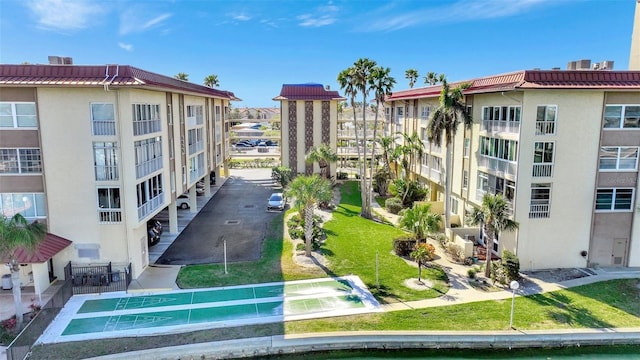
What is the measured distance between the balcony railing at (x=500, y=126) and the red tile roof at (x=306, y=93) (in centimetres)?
2165

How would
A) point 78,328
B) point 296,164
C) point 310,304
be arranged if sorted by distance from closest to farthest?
point 78,328, point 310,304, point 296,164

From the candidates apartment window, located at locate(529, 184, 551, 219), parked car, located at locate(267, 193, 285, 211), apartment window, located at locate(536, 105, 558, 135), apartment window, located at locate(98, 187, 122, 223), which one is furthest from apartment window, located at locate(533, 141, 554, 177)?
apartment window, located at locate(98, 187, 122, 223)

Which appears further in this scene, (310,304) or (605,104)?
(605,104)

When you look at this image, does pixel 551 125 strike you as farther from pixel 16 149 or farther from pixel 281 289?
pixel 16 149

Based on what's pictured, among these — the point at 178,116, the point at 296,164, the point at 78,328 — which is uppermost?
the point at 178,116

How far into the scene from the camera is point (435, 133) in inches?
1131

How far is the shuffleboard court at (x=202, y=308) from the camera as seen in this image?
1747 cm

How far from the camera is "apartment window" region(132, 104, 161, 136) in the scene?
21.3 meters

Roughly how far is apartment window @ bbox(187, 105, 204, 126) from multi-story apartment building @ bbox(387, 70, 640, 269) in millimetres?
21120

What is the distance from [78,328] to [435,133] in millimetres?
23520

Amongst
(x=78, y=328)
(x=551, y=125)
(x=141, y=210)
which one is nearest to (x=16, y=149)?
(x=141, y=210)

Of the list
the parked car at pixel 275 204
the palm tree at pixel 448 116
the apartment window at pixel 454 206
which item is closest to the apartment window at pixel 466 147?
the palm tree at pixel 448 116

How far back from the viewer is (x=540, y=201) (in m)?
23.3

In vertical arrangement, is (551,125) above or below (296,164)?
above
